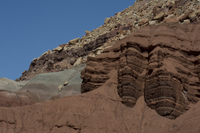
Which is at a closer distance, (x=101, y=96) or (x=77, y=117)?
(x=77, y=117)

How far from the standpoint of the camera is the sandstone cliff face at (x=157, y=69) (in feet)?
114

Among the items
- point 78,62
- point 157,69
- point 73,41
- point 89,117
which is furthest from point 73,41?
point 89,117

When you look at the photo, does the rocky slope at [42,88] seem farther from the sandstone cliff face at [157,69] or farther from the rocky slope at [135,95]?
the sandstone cliff face at [157,69]

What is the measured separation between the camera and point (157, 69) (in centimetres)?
3647

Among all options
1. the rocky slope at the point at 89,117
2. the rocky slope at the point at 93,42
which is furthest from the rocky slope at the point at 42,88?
the rocky slope at the point at 89,117

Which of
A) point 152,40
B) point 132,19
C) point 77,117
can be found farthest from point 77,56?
point 77,117

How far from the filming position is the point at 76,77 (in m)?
82.6

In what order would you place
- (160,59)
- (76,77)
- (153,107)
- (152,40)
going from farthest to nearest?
(76,77) → (152,40) → (160,59) → (153,107)

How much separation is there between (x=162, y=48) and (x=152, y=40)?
104 inches

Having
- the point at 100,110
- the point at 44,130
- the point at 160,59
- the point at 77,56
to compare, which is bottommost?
the point at 44,130

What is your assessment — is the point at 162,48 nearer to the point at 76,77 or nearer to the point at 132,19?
the point at 76,77

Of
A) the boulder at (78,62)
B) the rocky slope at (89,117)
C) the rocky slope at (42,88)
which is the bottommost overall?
the rocky slope at (89,117)

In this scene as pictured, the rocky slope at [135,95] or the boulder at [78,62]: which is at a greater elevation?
the boulder at [78,62]

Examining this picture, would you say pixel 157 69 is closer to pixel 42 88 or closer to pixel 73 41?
pixel 42 88
